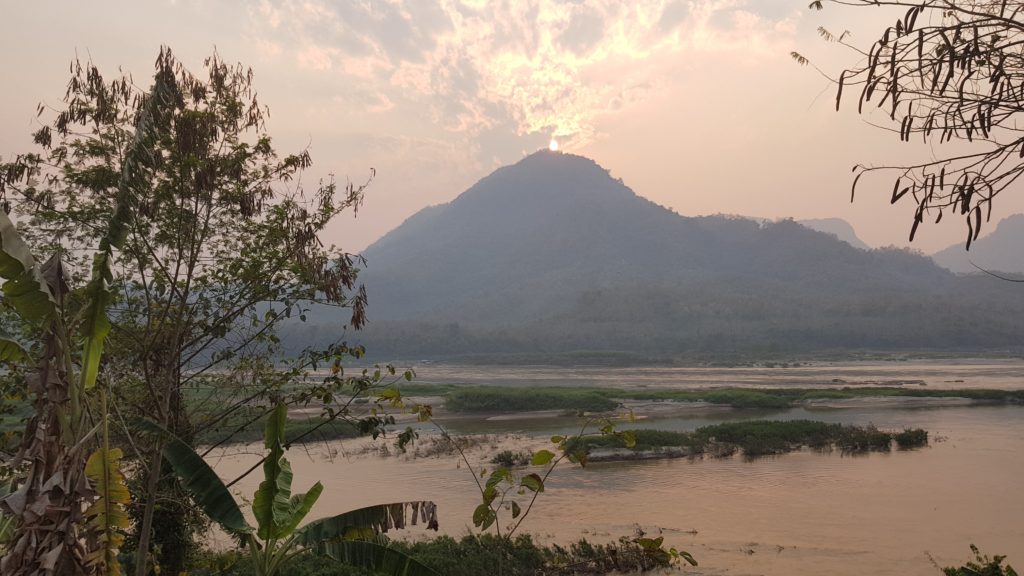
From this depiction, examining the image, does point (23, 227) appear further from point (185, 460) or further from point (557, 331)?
point (557, 331)

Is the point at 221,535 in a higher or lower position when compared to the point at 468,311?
lower

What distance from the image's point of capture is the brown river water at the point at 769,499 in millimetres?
14852

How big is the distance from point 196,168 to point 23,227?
2935 mm

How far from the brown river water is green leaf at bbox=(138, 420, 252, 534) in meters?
3.19

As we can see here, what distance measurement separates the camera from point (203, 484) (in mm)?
6512

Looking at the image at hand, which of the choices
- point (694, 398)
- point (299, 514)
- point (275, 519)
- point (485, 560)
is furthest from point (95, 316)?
point (694, 398)

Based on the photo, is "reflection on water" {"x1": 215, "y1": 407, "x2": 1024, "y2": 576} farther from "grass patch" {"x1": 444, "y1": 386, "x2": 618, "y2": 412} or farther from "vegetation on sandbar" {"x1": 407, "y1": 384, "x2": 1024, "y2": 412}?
"grass patch" {"x1": 444, "y1": 386, "x2": 618, "y2": 412}

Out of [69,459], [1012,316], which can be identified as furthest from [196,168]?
[1012,316]

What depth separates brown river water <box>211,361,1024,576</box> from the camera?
1485 cm

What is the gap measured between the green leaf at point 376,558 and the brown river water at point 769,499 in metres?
3.75

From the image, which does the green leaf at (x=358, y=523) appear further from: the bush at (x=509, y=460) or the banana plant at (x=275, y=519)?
the bush at (x=509, y=460)

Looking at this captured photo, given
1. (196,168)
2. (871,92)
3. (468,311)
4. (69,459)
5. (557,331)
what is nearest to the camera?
(69,459)

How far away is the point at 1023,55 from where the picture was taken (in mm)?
4672

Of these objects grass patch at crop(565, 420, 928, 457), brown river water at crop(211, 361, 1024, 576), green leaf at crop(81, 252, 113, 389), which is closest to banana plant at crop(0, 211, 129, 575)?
green leaf at crop(81, 252, 113, 389)
